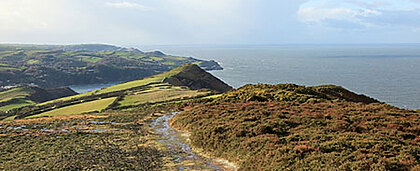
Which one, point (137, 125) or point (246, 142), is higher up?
point (246, 142)

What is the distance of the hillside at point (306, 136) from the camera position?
17359 mm

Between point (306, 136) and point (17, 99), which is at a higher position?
point (306, 136)

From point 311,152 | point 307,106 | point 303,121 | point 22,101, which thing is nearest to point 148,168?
point 311,152

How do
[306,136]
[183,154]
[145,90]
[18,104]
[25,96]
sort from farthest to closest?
[25,96], [18,104], [145,90], [183,154], [306,136]

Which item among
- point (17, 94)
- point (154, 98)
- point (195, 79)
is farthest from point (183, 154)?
point (17, 94)

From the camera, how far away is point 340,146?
64.2 feet

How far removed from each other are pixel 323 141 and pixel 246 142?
5.42 meters

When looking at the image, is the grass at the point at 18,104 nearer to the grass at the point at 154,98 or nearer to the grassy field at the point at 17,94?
the grassy field at the point at 17,94

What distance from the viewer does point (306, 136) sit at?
23234 mm

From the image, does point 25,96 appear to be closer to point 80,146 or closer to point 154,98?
point 154,98

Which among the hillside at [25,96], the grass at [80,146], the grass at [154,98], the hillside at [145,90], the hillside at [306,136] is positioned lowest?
the hillside at [25,96]

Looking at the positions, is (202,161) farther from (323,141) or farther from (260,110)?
(260,110)

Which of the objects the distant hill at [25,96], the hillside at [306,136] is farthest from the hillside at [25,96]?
the hillside at [306,136]

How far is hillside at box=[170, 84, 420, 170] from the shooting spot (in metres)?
17.4
